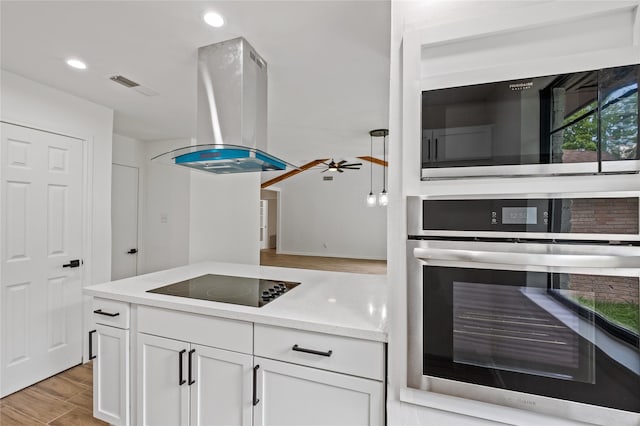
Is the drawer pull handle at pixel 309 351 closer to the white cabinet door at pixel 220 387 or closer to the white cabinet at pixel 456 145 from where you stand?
the white cabinet door at pixel 220 387

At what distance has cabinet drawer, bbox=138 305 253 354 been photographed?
4.46 feet

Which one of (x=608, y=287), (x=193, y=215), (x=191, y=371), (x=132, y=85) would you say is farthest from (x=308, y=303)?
(x=193, y=215)

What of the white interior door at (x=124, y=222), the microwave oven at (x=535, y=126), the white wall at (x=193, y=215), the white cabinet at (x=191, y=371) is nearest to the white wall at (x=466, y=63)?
the microwave oven at (x=535, y=126)

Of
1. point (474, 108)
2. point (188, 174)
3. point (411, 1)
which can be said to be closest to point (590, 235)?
point (474, 108)

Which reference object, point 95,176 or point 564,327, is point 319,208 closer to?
point 95,176

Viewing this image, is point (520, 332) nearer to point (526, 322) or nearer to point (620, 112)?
point (526, 322)

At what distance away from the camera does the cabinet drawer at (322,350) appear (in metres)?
1.15

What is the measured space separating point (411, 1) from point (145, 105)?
9.14ft

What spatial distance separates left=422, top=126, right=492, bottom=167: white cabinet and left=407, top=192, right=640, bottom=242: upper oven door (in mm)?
117

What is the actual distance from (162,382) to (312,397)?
0.85 m

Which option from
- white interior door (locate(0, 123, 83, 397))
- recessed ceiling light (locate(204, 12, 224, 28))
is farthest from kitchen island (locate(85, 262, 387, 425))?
recessed ceiling light (locate(204, 12, 224, 28))

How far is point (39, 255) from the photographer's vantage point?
240 centimetres

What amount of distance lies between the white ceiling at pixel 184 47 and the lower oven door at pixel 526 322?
1.40 meters

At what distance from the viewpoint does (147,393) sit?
1.57 meters
